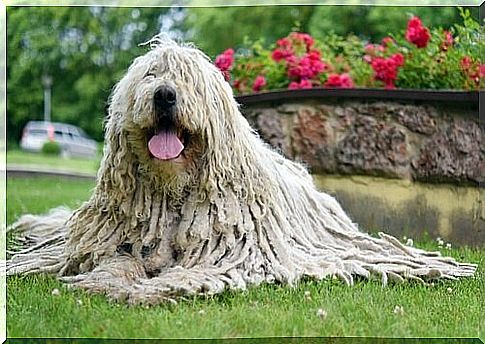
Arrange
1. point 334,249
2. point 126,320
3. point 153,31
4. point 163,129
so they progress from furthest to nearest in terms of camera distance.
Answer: point 153,31 < point 334,249 < point 163,129 < point 126,320

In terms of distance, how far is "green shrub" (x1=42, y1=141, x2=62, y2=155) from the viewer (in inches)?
514

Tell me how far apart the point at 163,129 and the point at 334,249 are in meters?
0.78

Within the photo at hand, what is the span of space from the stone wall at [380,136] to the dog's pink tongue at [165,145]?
5.83 feet

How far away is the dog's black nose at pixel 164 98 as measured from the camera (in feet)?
8.48

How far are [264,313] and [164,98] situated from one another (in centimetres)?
66

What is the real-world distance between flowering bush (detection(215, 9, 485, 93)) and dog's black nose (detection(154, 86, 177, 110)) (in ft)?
5.98

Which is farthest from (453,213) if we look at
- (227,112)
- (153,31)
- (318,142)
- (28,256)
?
(153,31)

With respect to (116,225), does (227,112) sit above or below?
above

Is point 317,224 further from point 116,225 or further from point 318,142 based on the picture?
point 318,142

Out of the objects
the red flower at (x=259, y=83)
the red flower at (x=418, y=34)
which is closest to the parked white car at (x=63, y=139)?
the red flower at (x=259, y=83)

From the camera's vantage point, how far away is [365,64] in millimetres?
5223

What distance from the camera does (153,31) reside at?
7.38 metres

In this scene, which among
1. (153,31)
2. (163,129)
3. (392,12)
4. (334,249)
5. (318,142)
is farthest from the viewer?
(392,12)

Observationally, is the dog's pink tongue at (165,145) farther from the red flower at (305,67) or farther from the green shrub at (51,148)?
the green shrub at (51,148)
